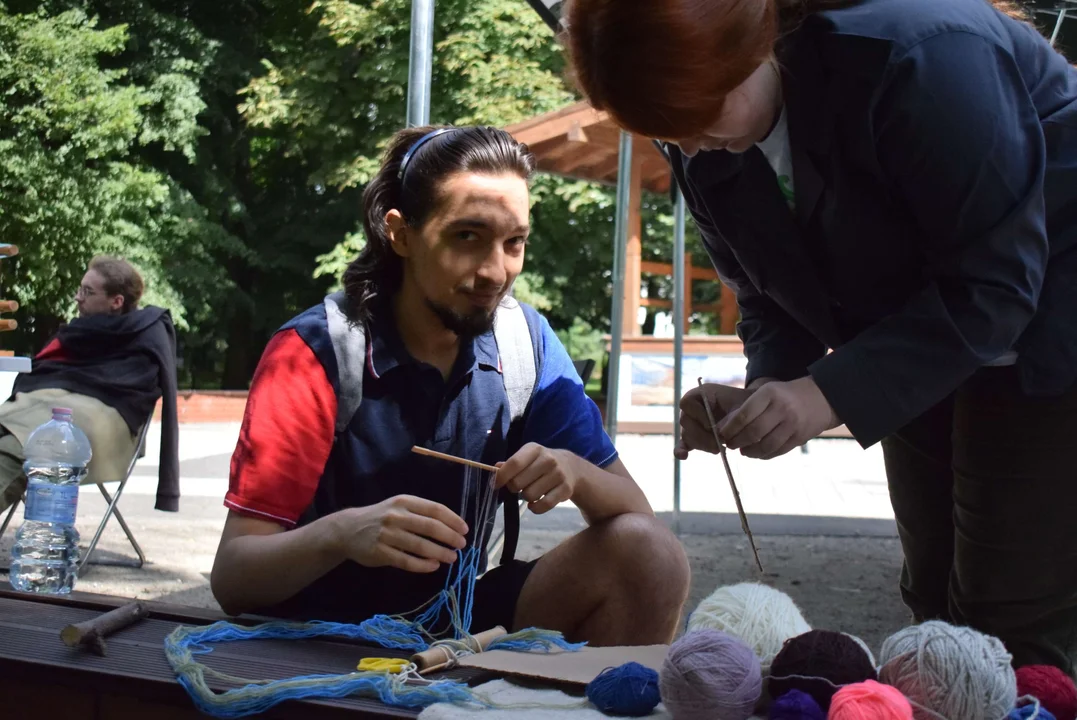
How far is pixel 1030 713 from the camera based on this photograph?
1.05m

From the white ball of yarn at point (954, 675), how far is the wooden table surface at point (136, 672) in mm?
504

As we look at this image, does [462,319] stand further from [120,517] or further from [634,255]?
[634,255]

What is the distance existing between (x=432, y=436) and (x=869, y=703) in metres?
1.02

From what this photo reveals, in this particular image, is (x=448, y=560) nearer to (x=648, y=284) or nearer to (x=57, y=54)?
(x=57, y=54)

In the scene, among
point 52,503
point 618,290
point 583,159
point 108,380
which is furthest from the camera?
point 583,159

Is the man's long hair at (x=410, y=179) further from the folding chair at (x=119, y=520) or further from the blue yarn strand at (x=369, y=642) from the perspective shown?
the folding chair at (x=119, y=520)

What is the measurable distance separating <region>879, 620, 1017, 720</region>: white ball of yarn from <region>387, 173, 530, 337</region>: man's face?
985mm

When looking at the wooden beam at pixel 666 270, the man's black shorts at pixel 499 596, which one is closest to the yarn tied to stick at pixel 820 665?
the man's black shorts at pixel 499 596

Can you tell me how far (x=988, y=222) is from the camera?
131 centimetres

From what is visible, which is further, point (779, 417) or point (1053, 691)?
point (779, 417)

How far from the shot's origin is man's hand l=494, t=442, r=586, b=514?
157 cm

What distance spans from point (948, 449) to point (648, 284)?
59.1 ft

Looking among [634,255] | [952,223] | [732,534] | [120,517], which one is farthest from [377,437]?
[634,255]

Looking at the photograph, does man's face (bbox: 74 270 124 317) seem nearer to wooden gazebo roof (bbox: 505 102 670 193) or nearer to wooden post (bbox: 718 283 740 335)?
wooden gazebo roof (bbox: 505 102 670 193)
